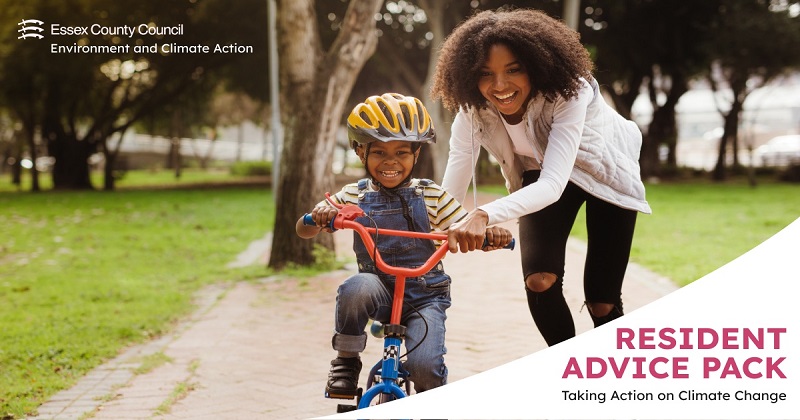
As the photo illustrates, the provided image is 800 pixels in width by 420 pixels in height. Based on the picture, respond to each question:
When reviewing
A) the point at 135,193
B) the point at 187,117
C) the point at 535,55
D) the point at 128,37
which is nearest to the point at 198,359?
the point at 128,37

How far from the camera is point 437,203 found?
9.40ft

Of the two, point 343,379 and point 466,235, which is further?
point 343,379

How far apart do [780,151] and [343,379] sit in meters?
19.6

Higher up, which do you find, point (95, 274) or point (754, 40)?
point (754, 40)

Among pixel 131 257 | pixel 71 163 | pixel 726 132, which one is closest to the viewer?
pixel 131 257

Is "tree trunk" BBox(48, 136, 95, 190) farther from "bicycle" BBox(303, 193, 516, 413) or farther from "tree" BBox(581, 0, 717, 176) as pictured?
"bicycle" BBox(303, 193, 516, 413)

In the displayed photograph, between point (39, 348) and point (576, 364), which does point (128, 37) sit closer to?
point (39, 348)

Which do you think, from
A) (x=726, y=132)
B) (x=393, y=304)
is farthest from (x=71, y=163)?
(x=393, y=304)

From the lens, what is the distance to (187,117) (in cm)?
3397

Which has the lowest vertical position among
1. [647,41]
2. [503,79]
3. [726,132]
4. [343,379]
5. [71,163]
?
[343,379]

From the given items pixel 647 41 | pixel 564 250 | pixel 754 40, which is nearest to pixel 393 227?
pixel 564 250

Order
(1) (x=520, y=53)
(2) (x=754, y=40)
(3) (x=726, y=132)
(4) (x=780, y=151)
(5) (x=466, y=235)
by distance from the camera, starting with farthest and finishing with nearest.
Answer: (3) (x=726, y=132) < (4) (x=780, y=151) < (2) (x=754, y=40) < (1) (x=520, y=53) < (5) (x=466, y=235)

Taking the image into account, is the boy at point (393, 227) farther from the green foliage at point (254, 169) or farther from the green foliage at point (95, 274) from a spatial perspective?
the green foliage at point (254, 169)

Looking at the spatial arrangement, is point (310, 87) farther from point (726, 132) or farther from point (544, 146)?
point (726, 132)
